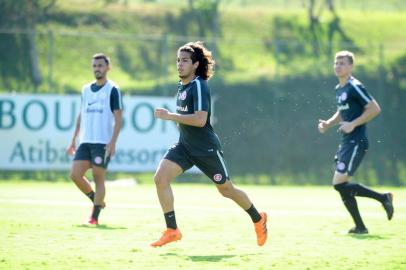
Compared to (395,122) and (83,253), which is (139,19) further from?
(83,253)

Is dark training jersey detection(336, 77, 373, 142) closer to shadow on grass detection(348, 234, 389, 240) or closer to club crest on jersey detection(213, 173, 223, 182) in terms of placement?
shadow on grass detection(348, 234, 389, 240)

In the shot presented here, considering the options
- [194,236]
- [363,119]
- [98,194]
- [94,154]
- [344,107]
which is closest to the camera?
[194,236]

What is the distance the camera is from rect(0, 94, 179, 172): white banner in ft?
76.3

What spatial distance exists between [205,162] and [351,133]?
269 centimetres

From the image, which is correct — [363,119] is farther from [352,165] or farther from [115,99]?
[115,99]

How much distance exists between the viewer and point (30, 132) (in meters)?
23.3

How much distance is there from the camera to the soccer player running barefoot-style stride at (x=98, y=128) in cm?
1240

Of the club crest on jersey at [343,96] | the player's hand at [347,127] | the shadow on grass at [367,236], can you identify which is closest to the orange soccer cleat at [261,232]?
the shadow on grass at [367,236]

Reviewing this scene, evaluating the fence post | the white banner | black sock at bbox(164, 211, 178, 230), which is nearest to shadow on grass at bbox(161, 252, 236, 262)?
black sock at bbox(164, 211, 178, 230)

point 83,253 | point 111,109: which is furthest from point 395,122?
point 83,253

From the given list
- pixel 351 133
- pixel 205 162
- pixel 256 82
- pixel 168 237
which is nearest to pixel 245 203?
pixel 205 162

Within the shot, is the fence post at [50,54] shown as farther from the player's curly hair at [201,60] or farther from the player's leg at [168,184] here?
the player's leg at [168,184]

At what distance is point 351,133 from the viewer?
11594 mm

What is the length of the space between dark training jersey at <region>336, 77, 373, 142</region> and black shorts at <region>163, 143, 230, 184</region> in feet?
8.36
